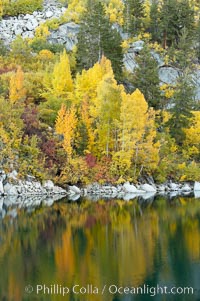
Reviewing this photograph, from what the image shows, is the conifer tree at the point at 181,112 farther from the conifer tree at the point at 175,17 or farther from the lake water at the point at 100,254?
the lake water at the point at 100,254

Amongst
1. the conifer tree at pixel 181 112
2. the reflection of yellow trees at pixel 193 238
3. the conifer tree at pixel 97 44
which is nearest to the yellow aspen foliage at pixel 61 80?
the conifer tree at pixel 97 44

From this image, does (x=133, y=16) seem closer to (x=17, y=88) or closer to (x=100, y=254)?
(x=17, y=88)

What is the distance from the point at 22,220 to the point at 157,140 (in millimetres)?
28579

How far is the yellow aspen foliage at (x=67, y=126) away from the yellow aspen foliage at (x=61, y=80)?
5.44 metres

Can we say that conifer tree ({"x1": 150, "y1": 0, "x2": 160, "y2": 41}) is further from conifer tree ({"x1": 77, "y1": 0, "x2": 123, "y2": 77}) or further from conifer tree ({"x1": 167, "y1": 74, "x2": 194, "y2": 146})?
conifer tree ({"x1": 167, "y1": 74, "x2": 194, "y2": 146})

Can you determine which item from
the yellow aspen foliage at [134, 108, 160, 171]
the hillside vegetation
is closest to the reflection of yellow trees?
the hillside vegetation

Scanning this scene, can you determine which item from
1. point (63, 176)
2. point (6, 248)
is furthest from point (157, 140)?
point (6, 248)

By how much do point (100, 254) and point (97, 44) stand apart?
1770 inches

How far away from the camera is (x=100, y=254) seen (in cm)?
2581

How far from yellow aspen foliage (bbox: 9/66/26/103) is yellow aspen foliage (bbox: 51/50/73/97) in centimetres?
484

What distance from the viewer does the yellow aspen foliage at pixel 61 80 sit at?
5938 cm

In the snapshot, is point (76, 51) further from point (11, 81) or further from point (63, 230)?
point (63, 230)

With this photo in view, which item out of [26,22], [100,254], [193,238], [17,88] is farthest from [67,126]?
[26,22]

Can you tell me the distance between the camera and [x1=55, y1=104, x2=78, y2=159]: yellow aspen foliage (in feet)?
174
